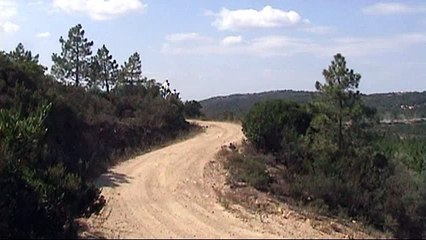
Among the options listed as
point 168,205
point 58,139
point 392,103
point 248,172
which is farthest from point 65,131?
point 392,103

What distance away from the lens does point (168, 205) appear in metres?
19.6

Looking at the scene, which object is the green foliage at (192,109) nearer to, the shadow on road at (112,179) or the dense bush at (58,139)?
the dense bush at (58,139)

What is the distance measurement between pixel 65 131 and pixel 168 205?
10.8 m

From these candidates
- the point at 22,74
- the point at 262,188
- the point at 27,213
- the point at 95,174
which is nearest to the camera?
the point at 27,213

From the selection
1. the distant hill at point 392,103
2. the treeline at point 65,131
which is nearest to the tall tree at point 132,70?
the treeline at point 65,131

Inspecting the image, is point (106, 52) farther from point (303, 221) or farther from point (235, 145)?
point (303, 221)

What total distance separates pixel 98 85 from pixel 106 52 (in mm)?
3551

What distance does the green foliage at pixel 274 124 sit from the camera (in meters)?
31.2

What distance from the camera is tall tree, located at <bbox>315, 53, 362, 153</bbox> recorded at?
26500mm

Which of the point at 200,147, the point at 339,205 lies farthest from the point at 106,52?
the point at 339,205

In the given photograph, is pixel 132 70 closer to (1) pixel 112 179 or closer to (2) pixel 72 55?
(2) pixel 72 55

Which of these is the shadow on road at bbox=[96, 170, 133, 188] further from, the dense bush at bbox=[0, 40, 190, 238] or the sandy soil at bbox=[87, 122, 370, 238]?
the dense bush at bbox=[0, 40, 190, 238]

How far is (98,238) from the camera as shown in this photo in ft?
49.7

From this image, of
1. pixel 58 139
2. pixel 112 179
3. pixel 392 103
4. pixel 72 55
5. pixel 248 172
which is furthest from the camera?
pixel 392 103
